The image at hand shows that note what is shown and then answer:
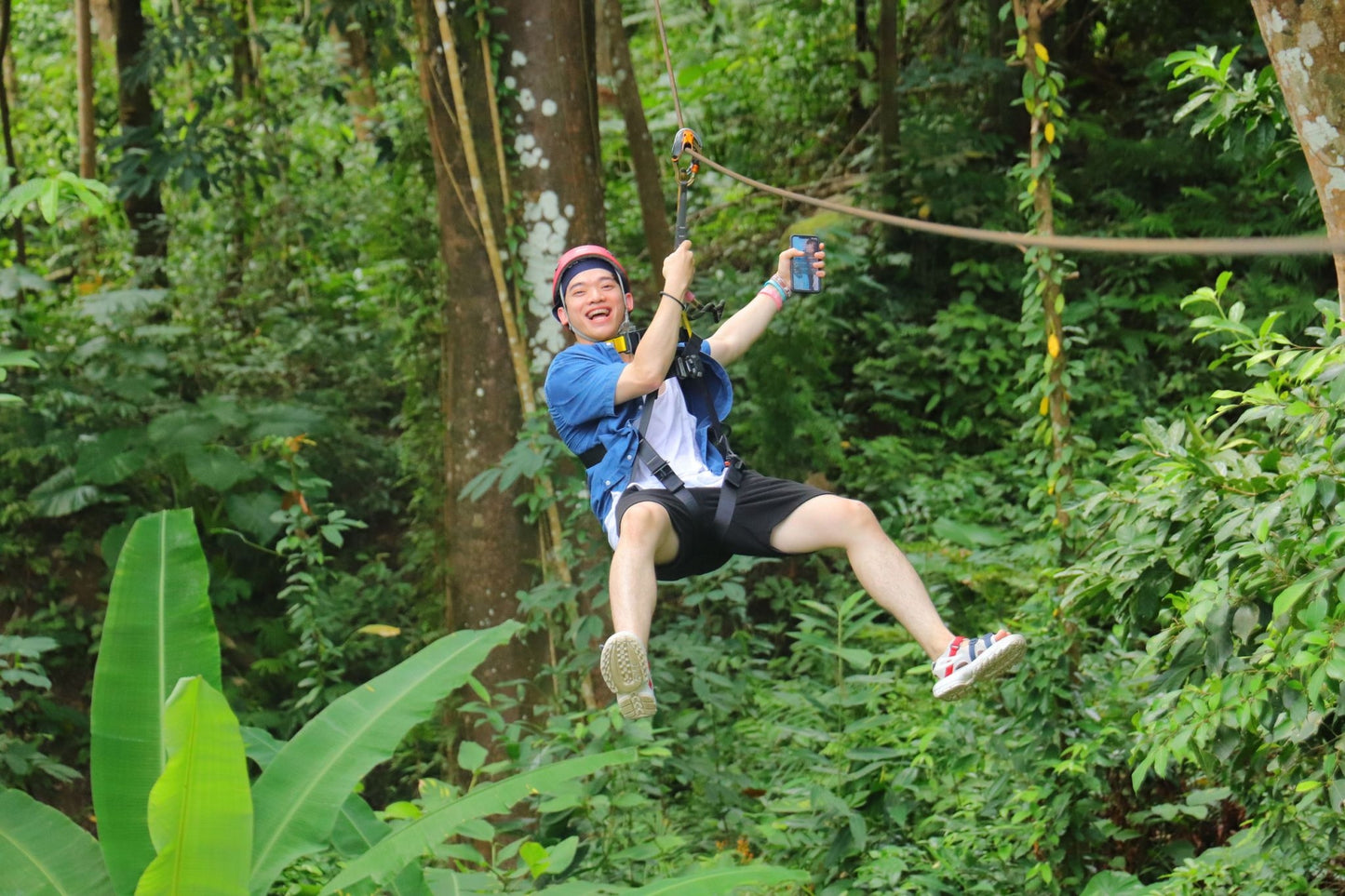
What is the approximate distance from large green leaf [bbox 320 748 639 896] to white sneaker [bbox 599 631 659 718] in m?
0.25

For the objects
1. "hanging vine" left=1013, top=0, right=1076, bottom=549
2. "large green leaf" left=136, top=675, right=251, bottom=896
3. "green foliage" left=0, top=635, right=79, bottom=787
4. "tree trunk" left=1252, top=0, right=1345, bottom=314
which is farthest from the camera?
"green foliage" left=0, top=635, right=79, bottom=787

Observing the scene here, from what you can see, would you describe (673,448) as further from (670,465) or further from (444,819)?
(444,819)

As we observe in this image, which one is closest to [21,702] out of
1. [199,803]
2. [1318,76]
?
[199,803]

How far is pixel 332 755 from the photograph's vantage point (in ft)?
11.2

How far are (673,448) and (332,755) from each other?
1241 mm

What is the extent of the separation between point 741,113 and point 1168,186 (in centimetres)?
313

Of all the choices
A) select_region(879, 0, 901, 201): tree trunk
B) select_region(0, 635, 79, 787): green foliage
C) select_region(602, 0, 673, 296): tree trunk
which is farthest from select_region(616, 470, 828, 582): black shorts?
select_region(879, 0, 901, 201): tree trunk

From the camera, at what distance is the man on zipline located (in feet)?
11.3

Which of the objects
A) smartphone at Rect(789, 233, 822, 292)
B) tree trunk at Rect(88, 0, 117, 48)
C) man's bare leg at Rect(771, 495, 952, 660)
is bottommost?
man's bare leg at Rect(771, 495, 952, 660)

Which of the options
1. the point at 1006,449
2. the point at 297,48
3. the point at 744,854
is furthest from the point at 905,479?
the point at 297,48

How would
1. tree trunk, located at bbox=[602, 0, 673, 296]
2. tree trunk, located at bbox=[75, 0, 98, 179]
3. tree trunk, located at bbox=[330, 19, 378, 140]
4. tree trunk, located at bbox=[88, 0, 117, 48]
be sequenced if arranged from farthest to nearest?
tree trunk, located at bbox=[330, 19, 378, 140]
tree trunk, located at bbox=[88, 0, 117, 48]
tree trunk, located at bbox=[75, 0, 98, 179]
tree trunk, located at bbox=[602, 0, 673, 296]

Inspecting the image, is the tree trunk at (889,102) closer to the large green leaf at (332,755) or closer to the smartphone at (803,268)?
the smartphone at (803,268)

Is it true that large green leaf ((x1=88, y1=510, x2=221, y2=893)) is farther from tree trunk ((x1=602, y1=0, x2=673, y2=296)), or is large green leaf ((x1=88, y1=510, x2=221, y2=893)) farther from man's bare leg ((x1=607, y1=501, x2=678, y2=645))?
tree trunk ((x1=602, y1=0, x2=673, y2=296))

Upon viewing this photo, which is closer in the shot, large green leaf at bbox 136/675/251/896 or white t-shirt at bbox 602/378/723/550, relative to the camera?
large green leaf at bbox 136/675/251/896
